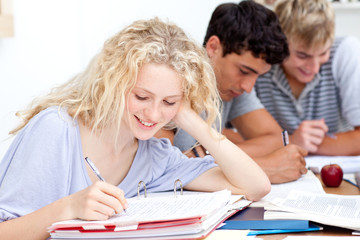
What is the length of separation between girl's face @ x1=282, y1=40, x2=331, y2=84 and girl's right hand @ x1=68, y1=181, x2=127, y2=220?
4.88 feet

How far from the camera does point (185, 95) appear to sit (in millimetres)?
1317

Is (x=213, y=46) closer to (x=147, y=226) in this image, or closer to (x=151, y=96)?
(x=151, y=96)

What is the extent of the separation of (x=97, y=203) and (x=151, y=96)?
13.3 inches

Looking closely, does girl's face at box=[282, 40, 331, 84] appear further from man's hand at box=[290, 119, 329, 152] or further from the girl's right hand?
the girl's right hand

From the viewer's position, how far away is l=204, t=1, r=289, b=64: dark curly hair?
188 cm

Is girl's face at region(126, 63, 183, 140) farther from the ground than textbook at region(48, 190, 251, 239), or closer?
farther from the ground

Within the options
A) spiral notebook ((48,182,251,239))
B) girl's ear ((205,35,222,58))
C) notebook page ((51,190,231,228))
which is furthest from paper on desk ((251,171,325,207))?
girl's ear ((205,35,222,58))

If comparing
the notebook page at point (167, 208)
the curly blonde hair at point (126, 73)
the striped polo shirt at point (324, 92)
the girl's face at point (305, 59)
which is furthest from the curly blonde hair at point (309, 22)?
the notebook page at point (167, 208)

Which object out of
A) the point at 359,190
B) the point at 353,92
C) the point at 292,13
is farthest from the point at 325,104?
the point at 359,190

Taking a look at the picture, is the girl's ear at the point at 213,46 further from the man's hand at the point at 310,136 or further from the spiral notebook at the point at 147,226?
the spiral notebook at the point at 147,226

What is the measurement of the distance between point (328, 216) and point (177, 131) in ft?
2.33

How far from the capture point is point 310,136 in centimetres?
212

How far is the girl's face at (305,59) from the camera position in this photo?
89.7 inches

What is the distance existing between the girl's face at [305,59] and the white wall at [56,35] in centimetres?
87
